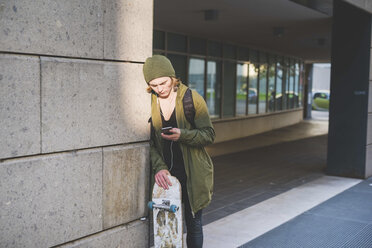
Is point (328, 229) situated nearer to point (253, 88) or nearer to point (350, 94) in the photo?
point (350, 94)

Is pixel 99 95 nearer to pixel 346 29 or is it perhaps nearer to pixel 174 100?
pixel 174 100

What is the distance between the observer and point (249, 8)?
376 inches

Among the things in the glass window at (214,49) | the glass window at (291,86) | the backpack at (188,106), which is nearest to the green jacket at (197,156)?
the backpack at (188,106)

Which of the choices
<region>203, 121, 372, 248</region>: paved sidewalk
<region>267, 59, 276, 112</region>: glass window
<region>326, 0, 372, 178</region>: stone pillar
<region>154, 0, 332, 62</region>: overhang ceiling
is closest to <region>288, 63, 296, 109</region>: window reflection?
<region>267, 59, 276, 112</region>: glass window

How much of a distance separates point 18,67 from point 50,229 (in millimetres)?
1145

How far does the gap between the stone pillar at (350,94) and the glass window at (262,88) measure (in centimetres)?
982

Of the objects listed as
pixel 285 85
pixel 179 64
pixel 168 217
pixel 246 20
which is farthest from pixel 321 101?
pixel 168 217

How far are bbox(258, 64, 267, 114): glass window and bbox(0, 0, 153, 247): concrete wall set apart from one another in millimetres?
15715

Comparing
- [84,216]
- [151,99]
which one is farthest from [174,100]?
[84,216]

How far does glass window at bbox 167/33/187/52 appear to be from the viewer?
13.0 meters

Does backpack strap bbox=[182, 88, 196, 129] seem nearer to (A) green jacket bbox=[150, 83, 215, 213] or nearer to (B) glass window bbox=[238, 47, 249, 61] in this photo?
(A) green jacket bbox=[150, 83, 215, 213]

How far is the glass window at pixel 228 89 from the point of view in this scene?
52.6ft

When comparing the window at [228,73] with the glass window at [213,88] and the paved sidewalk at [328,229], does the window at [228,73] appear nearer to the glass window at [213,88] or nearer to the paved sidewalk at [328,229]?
the glass window at [213,88]

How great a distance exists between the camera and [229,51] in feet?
53.1
